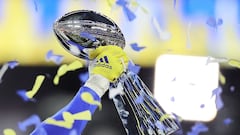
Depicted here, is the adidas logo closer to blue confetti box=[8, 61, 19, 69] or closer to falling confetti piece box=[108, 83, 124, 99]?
falling confetti piece box=[108, 83, 124, 99]

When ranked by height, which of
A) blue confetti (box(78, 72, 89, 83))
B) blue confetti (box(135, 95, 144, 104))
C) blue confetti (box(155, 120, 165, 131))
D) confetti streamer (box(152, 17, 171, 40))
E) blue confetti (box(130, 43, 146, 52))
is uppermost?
confetti streamer (box(152, 17, 171, 40))

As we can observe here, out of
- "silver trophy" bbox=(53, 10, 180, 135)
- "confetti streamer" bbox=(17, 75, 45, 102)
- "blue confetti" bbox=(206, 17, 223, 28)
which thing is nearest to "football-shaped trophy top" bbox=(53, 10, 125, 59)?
"silver trophy" bbox=(53, 10, 180, 135)

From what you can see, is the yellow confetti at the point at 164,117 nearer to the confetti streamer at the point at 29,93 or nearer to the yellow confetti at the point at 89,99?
the yellow confetti at the point at 89,99

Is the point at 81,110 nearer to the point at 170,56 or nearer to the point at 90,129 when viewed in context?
the point at 90,129

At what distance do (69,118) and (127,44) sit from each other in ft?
0.69

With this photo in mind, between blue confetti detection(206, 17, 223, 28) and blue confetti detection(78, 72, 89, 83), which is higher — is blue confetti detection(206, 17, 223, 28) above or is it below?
above

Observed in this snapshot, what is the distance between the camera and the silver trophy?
Result: 1.09 m

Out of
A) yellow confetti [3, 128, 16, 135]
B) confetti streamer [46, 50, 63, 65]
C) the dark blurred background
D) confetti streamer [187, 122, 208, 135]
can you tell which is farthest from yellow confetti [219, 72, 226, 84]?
yellow confetti [3, 128, 16, 135]

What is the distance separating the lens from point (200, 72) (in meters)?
1.13

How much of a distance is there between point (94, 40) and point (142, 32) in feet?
0.36

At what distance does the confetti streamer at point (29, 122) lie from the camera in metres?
1.07

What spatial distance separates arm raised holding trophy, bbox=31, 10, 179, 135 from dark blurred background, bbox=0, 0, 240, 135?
0.02 metres

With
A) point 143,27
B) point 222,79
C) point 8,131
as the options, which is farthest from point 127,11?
point 8,131

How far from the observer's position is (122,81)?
3.61 ft
